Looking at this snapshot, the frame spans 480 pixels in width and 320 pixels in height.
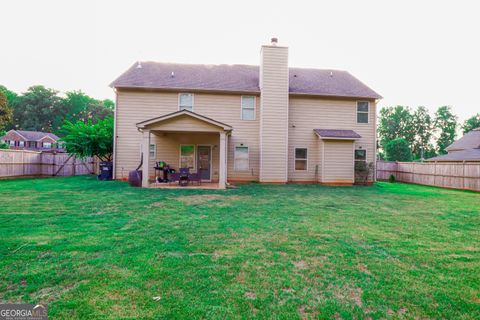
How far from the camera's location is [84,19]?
43.9 feet

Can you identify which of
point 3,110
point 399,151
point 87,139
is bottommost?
point 87,139

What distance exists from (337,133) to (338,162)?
1720 millimetres

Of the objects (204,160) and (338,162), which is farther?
A: (204,160)

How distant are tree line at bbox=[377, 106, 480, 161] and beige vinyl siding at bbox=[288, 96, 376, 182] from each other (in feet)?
149

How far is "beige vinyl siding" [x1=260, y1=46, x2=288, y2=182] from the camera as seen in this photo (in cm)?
1362

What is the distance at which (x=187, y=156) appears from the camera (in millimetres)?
13992

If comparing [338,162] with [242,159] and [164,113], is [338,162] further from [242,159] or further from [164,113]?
[164,113]

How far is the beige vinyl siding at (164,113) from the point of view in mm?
13422

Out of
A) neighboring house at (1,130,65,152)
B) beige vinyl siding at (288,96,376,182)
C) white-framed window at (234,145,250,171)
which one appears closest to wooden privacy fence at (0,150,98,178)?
white-framed window at (234,145,250,171)

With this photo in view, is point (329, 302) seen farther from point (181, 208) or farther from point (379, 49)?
point (379, 49)

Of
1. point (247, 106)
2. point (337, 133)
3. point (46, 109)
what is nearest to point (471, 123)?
point (337, 133)

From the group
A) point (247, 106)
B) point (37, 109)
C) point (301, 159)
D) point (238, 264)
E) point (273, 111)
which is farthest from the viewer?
point (37, 109)

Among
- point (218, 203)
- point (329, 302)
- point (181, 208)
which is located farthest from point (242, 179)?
point (329, 302)

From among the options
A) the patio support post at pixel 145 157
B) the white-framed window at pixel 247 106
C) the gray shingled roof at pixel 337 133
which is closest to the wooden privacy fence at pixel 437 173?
the gray shingled roof at pixel 337 133
